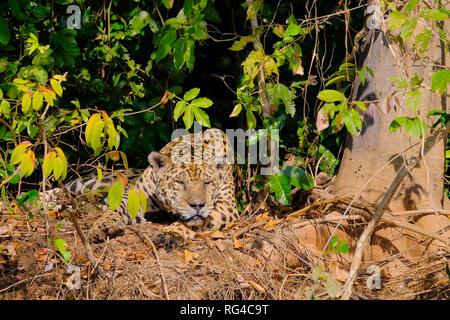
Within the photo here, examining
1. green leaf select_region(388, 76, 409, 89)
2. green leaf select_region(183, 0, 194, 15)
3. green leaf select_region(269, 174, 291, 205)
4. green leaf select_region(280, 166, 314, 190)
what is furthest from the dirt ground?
green leaf select_region(183, 0, 194, 15)

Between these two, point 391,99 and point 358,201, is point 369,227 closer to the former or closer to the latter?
point 358,201

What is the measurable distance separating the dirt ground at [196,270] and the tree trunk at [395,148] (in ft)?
0.98

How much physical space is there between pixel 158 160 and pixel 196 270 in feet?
6.17

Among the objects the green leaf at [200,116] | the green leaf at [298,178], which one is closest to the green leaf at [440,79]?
the green leaf at [200,116]

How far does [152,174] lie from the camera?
609cm

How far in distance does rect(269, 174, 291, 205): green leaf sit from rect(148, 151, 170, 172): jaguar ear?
54.3 inches

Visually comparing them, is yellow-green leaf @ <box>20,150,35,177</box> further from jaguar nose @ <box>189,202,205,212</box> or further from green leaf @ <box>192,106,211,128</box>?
jaguar nose @ <box>189,202,205,212</box>

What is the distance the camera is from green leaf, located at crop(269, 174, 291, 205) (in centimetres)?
497

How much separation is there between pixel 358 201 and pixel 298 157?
133 centimetres

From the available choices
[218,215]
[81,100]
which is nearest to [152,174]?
[218,215]

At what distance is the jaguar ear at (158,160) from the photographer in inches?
228

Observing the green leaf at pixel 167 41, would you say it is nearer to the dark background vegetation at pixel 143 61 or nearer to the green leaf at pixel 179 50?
the green leaf at pixel 179 50

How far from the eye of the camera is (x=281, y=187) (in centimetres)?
503
